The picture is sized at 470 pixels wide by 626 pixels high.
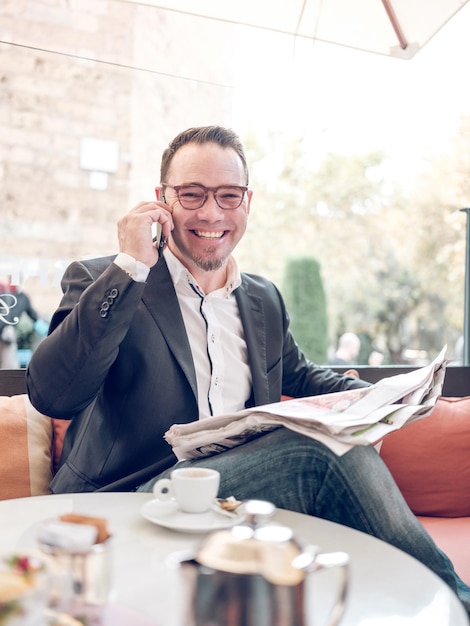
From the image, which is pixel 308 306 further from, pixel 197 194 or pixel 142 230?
pixel 142 230

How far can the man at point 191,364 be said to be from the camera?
1.08m

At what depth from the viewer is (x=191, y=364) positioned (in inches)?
59.2

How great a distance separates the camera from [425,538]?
1.00 metres

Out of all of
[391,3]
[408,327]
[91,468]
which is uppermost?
[391,3]

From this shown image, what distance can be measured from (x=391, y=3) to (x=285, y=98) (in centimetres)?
651

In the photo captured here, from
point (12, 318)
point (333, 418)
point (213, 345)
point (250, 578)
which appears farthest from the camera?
point (12, 318)

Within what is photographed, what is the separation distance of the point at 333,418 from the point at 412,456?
1.09 metres

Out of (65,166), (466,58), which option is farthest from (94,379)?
(466,58)

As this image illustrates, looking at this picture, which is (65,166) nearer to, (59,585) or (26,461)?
(26,461)

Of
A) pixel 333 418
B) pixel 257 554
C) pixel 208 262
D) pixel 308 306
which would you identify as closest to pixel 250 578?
pixel 257 554

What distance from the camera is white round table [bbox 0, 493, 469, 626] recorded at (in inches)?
25.5

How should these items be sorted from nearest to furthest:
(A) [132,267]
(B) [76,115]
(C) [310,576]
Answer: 1. (C) [310,576]
2. (A) [132,267]
3. (B) [76,115]

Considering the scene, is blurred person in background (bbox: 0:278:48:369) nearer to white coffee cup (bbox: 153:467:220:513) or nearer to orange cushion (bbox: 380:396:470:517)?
orange cushion (bbox: 380:396:470:517)

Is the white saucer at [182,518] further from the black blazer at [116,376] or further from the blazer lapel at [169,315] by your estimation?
the blazer lapel at [169,315]
